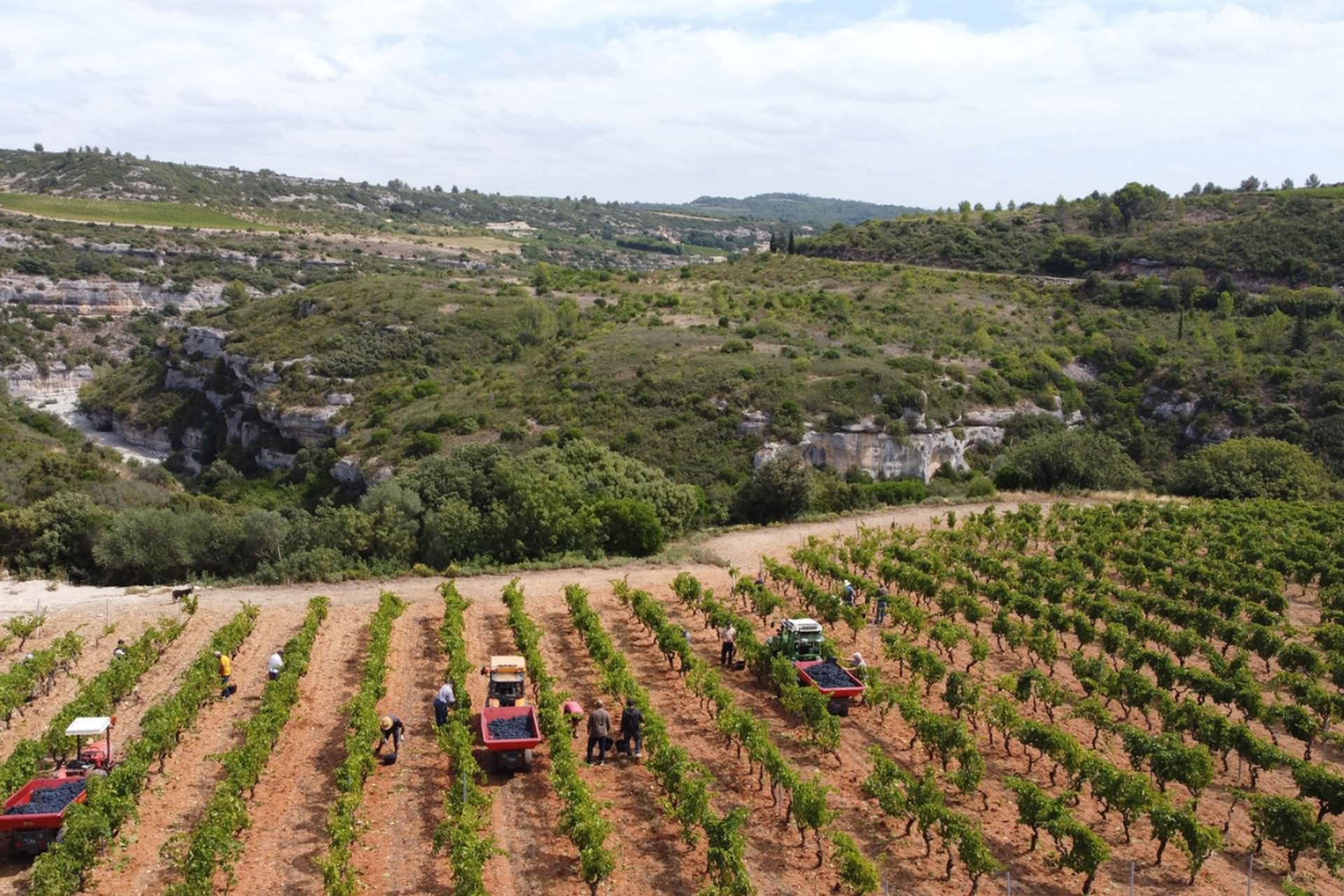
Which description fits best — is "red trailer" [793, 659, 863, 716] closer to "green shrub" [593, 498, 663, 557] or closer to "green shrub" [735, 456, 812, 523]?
"green shrub" [593, 498, 663, 557]

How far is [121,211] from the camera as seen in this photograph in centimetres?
12838

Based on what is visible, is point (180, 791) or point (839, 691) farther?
point (839, 691)

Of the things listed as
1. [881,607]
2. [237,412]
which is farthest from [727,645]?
[237,412]

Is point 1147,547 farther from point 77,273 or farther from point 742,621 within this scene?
point 77,273

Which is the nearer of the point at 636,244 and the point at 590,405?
the point at 590,405

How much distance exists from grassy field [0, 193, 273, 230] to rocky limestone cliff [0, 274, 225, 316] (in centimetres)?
2342

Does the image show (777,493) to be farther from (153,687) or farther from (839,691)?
(153,687)

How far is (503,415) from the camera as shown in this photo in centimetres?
5750

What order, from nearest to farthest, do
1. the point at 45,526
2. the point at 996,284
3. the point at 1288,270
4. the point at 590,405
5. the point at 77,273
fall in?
the point at 45,526, the point at 590,405, the point at 1288,270, the point at 996,284, the point at 77,273

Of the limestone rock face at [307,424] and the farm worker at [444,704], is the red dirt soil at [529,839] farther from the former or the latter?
the limestone rock face at [307,424]

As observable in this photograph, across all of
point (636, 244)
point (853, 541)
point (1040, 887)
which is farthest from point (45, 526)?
point (636, 244)

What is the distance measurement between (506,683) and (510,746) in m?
2.57

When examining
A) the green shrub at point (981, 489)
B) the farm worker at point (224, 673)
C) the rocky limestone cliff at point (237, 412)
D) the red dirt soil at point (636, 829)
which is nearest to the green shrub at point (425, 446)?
the rocky limestone cliff at point (237, 412)

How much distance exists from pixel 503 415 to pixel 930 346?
31.8 m
